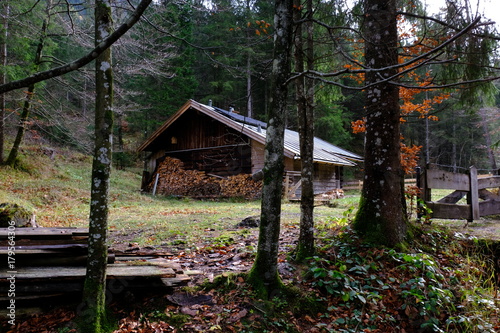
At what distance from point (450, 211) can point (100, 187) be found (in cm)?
714

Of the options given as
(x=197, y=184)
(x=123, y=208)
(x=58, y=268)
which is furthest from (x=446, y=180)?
(x=197, y=184)

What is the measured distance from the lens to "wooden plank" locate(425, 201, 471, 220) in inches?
255

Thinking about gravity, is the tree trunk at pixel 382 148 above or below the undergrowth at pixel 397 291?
above

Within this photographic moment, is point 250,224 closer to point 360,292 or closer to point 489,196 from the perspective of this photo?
point 360,292

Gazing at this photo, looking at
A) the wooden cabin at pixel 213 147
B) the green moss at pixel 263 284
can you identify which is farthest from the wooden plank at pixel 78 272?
the wooden cabin at pixel 213 147

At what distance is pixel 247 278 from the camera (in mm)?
3611

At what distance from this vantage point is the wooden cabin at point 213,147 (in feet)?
53.8

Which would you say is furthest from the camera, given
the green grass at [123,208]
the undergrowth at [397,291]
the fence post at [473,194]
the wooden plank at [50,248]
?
the green grass at [123,208]

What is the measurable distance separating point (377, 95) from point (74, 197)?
13.0 m

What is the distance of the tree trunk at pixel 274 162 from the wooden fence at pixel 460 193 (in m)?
4.44

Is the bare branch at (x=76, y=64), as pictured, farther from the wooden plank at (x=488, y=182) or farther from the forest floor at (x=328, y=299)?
the wooden plank at (x=488, y=182)

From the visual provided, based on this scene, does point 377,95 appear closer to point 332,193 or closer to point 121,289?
point 121,289

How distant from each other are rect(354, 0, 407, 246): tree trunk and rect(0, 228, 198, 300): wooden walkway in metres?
2.93

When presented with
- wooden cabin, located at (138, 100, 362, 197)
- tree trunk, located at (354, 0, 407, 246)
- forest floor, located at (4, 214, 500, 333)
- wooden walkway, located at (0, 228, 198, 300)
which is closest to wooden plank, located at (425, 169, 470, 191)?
forest floor, located at (4, 214, 500, 333)
